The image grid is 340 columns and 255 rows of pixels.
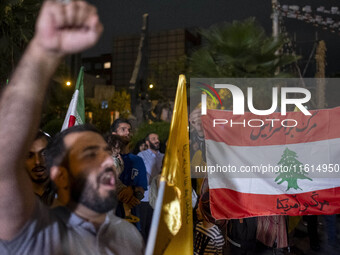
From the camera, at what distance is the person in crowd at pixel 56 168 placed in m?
0.90

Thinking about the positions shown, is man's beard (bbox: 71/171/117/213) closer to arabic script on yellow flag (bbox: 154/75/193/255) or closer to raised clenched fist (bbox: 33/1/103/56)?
raised clenched fist (bbox: 33/1/103/56)

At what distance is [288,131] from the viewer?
445 centimetres

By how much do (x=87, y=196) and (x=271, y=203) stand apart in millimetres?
3383

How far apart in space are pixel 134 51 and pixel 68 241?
6279cm

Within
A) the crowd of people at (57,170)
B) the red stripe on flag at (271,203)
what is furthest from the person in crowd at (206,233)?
the crowd of people at (57,170)

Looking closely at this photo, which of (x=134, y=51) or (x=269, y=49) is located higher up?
(x=134, y=51)

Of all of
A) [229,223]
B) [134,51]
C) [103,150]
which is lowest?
[229,223]

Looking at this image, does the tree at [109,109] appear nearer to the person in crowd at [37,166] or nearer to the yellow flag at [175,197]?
the yellow flag at [175,197]

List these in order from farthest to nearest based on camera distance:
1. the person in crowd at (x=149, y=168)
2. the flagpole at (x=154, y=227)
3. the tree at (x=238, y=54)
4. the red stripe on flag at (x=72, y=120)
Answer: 1. the tree at (x=238, y=54)
2. the person in crowd at (x=149, y=168)
3. the red stripe on flag at (x=72, y=120)
4. the flagpole at (x=154, y=227)

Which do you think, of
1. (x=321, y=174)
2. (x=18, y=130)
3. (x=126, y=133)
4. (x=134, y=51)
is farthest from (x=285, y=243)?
(x=134, y=51)

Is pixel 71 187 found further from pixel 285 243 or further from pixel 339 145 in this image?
pixel 285 243

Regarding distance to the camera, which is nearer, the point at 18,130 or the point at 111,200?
the point at 18,130

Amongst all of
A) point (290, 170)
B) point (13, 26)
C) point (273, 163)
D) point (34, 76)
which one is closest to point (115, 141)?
point (273, 163)

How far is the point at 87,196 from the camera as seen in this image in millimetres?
1127
